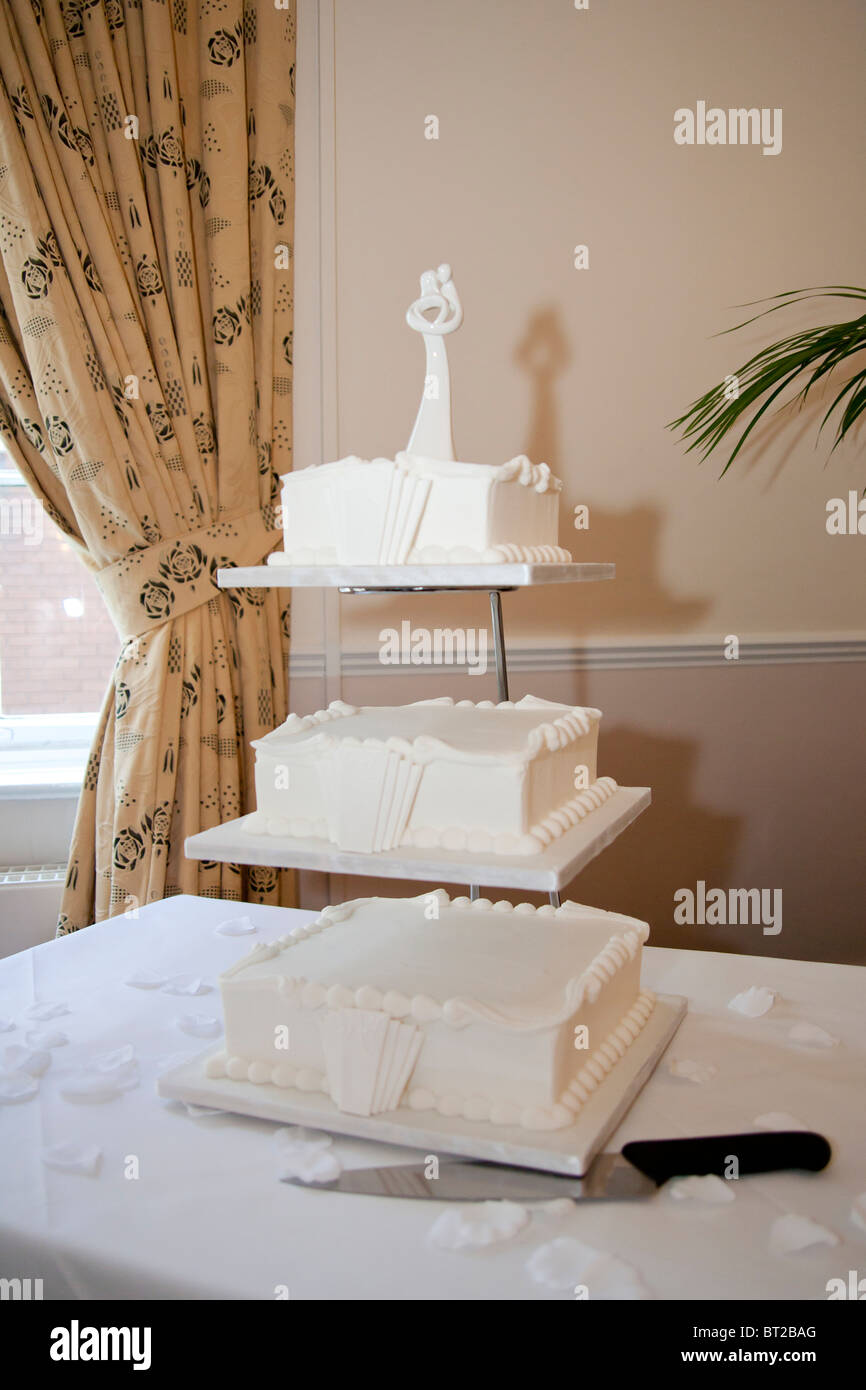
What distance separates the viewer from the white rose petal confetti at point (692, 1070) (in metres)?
1.14

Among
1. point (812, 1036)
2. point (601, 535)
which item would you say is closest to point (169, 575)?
point (601, 535)

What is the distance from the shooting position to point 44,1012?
131 centimetres

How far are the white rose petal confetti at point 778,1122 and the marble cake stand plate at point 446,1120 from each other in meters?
0.12

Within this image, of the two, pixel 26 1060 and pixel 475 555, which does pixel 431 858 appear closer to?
pixel 475 555

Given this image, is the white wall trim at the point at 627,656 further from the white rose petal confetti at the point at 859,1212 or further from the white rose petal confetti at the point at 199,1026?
the white rose petal confetti at the point at 859,1212

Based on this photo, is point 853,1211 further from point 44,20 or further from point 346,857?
point 44,20

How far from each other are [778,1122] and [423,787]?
48 centimetres

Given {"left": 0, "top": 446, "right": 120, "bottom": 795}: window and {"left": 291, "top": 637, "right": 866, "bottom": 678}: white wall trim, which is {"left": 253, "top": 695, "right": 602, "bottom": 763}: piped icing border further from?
{"left": 0, "top": 446, "right": 120, "bottom": 795}: window

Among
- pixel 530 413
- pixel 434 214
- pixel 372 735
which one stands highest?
pixel 434 214

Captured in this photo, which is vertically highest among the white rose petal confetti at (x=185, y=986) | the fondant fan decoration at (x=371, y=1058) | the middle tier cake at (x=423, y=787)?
the middle tier cake at (x=423, y=787)

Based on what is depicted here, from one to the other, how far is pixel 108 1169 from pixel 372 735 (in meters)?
0.51

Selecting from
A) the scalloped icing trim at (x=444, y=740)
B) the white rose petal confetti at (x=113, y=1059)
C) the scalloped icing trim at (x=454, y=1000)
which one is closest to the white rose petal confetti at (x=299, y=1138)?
the scalloped icing trim at (x=454, y=1000)
